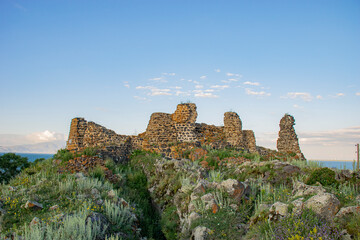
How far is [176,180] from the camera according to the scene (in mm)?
14484

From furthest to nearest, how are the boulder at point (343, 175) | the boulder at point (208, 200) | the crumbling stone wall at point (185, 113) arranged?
1. the crumbling stone wall at point (185, 113)
2. the boulder at point (343, 175)
3. the boulder at point (208, 200)

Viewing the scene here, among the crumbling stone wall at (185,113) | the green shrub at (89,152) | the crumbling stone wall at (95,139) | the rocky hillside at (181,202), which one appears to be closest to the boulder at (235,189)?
the rocky hillside at (181,202)

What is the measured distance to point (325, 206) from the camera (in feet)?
24.9

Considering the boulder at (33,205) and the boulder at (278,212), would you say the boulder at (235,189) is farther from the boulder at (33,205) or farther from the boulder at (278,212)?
the boulder at (33,205)

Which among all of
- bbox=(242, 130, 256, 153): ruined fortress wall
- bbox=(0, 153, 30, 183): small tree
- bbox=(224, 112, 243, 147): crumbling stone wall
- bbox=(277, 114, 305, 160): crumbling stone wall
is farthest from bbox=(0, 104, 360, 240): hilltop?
bbox=(277, 114, 305, 160): crumbling stone wall

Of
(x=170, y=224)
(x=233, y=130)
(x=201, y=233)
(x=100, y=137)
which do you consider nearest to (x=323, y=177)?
(x=201, y=233)

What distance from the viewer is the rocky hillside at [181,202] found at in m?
7.56

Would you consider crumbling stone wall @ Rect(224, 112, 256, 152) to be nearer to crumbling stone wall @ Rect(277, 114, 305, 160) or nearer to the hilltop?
the hilltop

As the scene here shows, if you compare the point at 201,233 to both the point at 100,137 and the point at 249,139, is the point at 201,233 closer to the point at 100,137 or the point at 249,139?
the point at 100,137

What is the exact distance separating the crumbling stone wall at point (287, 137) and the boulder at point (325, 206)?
1701 cm

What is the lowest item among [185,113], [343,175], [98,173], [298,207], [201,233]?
[201,233]

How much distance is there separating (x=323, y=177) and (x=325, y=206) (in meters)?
4.89

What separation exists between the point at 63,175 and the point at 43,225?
6.40 meters

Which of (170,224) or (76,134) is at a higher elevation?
(76,134)
